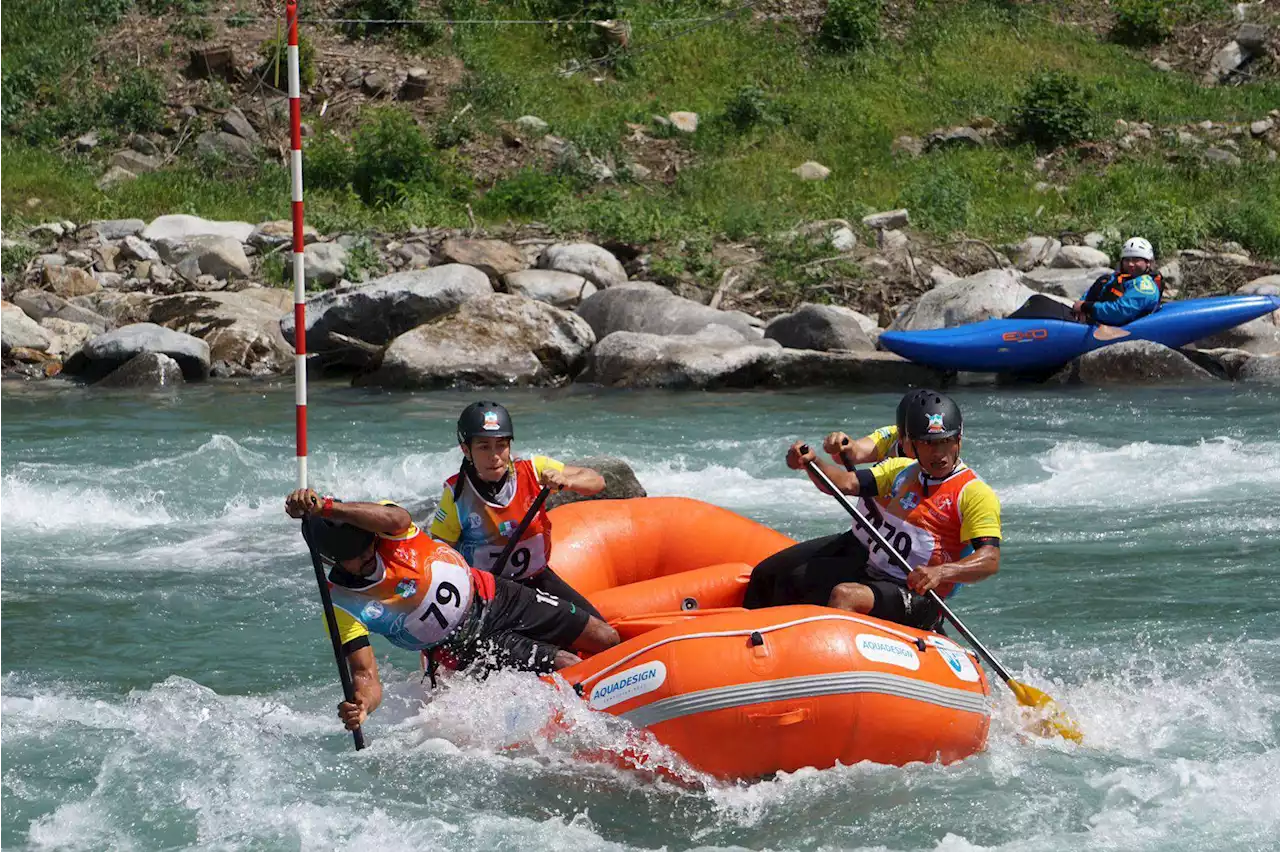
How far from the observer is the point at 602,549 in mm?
6152

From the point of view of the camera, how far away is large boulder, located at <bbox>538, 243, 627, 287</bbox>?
1546cm

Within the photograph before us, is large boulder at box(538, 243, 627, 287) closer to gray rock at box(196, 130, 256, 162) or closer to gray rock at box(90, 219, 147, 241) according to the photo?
gray rock at box(90, 219, 147, 241)

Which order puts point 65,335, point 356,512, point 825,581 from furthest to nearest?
point 65,335, point 825,581, point 356,512

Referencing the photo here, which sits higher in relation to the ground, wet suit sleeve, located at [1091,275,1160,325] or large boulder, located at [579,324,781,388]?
wet suit sleeve, located at [1091,275,1160,325]

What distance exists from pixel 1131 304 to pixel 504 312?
5.36m

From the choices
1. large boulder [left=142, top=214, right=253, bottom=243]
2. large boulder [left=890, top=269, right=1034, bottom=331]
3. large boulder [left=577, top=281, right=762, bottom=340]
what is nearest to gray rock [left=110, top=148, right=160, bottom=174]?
large boulder [left=142, top=214, right=253, bottom=243]

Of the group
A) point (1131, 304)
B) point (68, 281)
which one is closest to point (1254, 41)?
point (1131, 304)

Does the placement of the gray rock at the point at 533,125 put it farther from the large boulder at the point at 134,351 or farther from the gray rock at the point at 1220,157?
the gray rock at the point at 1220,157

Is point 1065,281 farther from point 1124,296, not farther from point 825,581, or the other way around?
point 825,581

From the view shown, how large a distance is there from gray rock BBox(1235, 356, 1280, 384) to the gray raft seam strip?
962cm

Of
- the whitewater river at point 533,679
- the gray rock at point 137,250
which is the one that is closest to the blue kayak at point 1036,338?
the whitewater river at point 533,679

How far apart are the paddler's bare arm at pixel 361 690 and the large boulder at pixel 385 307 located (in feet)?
31.6

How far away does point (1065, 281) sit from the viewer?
605 inches

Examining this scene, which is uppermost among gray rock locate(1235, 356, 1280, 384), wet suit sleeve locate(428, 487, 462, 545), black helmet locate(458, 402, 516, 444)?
black helmet locate(458, 402, 516, 444)
